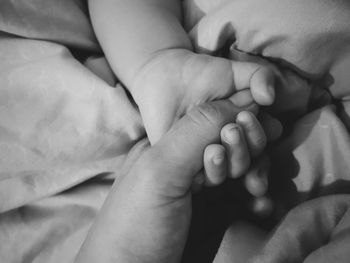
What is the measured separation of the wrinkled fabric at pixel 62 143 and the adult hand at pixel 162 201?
0.09m

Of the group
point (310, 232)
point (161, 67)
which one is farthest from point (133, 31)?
point (310, 232)

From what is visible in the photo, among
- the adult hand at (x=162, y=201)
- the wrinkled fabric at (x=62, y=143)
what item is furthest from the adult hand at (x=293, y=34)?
the adult hand at (x=162, y=201)

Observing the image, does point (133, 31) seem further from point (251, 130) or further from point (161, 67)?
point (251, 130)

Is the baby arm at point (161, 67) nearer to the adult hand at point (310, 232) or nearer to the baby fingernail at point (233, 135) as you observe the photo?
the baby fingernail at point (233, 135)

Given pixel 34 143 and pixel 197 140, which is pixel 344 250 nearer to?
pixel 197 140

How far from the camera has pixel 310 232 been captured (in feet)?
1.35

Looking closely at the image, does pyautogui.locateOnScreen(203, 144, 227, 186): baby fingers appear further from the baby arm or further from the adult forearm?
the adult forearm

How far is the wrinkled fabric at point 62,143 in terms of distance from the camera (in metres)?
0.54

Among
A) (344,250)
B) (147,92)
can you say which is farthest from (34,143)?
(344,250)

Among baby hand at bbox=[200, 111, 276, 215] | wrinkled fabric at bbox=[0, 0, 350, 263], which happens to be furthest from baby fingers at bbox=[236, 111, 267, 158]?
wrinkled fabric at bbox=[0, 0, 350, 263]

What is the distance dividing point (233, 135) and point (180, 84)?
143mm

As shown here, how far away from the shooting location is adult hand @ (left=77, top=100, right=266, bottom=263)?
0.48 metres

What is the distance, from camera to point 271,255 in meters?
0.39

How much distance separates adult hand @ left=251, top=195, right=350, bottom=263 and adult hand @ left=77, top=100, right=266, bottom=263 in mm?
141
